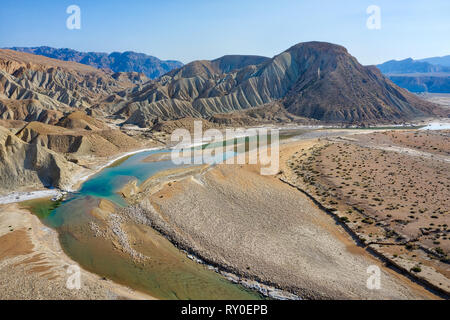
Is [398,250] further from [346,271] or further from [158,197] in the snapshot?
[158,197]

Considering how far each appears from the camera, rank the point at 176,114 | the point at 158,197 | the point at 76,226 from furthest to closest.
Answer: the point at 176,114 < the point at 158,197 < the point at 76,226

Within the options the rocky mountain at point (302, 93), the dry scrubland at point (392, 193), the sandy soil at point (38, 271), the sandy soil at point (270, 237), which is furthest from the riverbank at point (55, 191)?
the rocky mountain at point (302, 93)

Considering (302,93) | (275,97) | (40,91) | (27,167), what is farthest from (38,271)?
(40,91)

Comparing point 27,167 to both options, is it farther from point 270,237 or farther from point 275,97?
point 275,97

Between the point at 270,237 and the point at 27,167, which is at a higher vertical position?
the point at 27,167

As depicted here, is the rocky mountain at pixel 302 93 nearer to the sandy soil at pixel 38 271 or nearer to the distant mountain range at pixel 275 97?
the distant mountain range at pixel 275 97

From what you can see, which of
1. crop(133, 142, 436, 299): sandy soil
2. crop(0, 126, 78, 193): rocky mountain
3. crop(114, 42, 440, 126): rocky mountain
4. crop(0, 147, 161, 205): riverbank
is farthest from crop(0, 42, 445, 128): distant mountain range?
crop(133, 142, 436, 299): sandy soil
